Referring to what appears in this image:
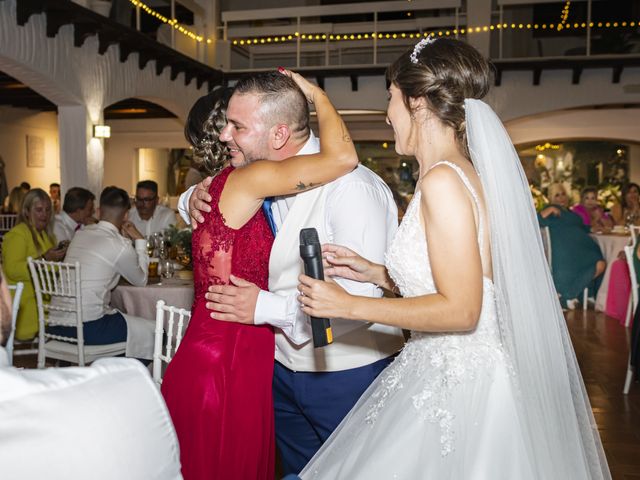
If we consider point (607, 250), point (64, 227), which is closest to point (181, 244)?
point (64, 227)

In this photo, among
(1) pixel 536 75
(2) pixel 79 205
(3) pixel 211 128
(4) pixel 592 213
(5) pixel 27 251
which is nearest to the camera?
(3) pixel 211 128

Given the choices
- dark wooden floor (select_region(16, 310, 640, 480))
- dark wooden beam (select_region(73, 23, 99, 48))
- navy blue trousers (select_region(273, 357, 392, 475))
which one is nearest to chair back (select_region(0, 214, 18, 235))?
dark wooden beam (select_region(73, 23, 99, 48))

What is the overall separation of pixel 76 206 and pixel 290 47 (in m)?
8.51

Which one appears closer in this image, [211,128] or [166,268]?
[211,128]

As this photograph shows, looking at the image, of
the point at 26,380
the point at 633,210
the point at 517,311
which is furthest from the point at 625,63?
the point at 26,380

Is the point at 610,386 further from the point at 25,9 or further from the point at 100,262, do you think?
the point at 25,9

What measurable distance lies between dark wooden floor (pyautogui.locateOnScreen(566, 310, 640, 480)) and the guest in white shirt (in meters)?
4.08

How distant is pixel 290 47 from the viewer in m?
13.1

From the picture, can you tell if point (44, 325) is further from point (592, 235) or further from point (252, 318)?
point (592, 235)

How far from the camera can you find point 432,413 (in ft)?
5.01

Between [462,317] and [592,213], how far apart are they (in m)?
8.25

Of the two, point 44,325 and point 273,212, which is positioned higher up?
point 273,212

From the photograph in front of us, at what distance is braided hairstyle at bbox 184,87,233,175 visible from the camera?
77.4 inches

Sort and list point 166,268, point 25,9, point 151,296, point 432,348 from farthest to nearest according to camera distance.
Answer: point 25,9 < point 166,268 < point 151,296 < point 432,348
